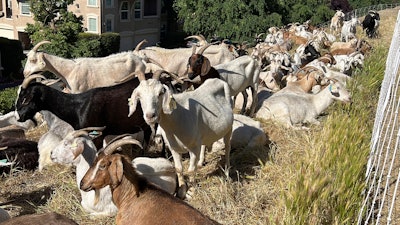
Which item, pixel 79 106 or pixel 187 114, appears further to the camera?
pixel 79 106

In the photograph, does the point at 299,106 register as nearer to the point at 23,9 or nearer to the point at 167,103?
the point at 167,103

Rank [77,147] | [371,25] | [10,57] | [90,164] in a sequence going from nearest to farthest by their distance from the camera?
1. [77,147]
2. [90,164]
3. [371,25]
4. [10,57]

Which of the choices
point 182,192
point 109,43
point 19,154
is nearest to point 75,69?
point 19,154

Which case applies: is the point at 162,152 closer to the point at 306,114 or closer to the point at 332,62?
the point at 306,114

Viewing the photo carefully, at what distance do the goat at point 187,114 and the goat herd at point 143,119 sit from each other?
0.03 ft

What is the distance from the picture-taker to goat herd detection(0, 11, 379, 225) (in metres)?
3.91

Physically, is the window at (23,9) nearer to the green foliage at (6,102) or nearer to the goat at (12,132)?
the green foliage at (6,102)

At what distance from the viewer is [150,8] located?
31.6 metres

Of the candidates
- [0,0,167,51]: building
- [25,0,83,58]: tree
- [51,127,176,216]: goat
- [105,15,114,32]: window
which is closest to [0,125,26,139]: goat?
[51,127,176,216]: goat

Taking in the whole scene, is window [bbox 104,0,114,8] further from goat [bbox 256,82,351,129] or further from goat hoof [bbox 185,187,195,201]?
goat hoof [bbox 185,187,195,201]

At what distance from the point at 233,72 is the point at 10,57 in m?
16.9

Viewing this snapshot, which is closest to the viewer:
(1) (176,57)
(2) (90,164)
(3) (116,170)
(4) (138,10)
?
(3) (116,170)

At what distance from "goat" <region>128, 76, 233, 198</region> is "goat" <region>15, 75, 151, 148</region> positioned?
1.05m

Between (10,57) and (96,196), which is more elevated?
(96,196)
